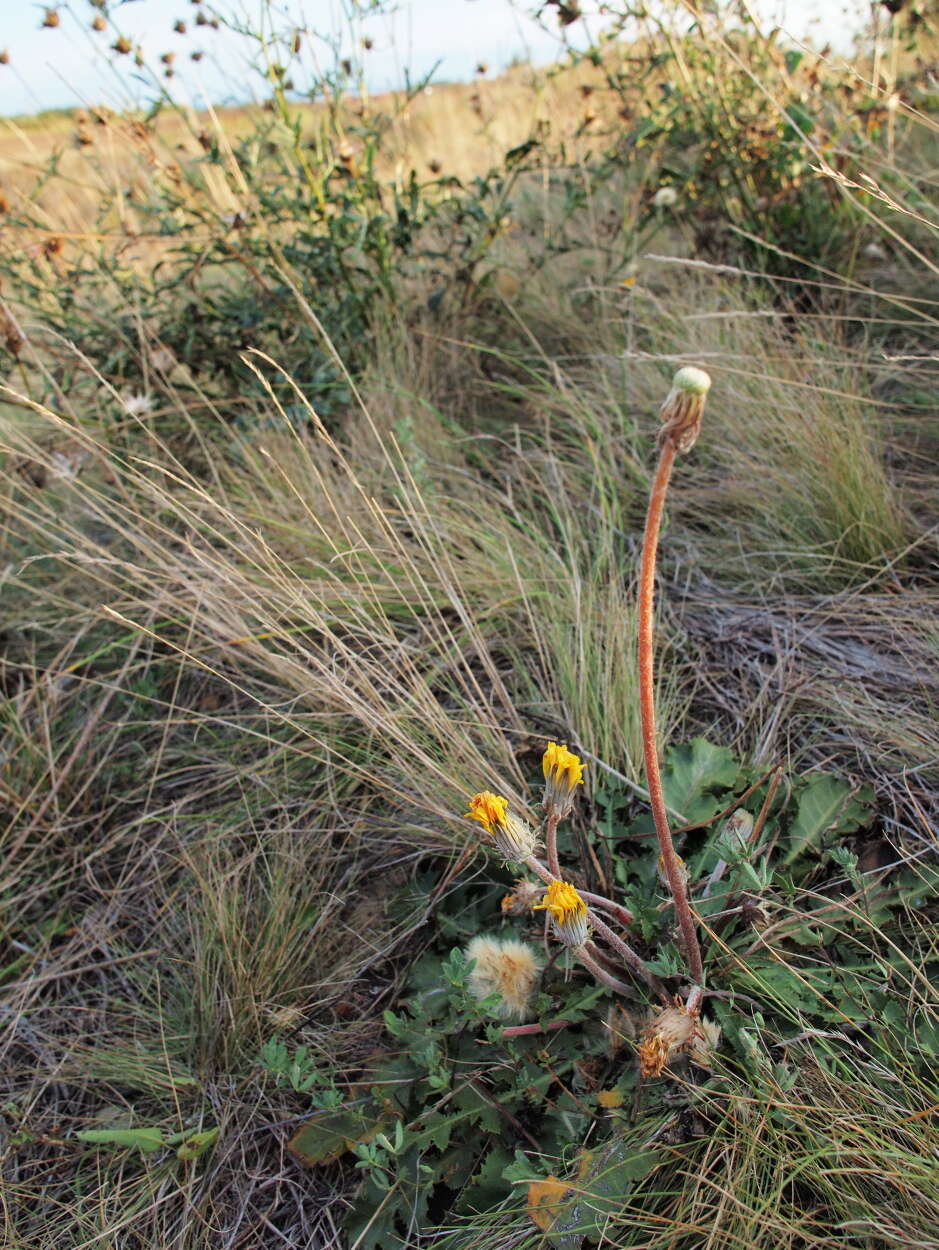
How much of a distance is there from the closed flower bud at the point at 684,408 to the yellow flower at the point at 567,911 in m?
0.47

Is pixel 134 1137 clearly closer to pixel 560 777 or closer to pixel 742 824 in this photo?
pixel 560 777

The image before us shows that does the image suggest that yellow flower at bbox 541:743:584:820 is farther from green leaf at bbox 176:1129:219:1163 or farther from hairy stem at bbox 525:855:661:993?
green leaf at bbox 176:1129:219:1163

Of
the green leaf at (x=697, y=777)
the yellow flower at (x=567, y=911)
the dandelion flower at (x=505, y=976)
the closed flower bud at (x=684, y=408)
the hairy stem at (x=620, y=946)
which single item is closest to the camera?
the closed flower bud at (x=684, y=408)

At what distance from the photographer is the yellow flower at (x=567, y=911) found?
87cm

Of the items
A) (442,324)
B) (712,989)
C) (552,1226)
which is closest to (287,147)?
(442,324)

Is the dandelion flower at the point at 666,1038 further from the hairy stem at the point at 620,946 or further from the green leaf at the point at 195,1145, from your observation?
the green leaf at the point at 195,1145

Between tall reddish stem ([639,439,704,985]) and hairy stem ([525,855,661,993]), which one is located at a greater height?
tall reddish stem ([639,439,704,985])

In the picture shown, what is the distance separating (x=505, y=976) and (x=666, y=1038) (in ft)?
0.83

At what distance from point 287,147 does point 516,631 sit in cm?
158

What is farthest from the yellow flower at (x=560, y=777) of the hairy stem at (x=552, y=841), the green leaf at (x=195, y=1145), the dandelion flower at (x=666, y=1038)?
the green leaf at (x=195, y=1145)

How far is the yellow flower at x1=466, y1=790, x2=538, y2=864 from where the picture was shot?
0.89 meters

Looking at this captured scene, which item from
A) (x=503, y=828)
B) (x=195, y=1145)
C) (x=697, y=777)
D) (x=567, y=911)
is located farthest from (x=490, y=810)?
(x=195, y=1145)

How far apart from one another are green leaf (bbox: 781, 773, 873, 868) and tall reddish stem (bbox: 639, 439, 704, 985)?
0.25 m

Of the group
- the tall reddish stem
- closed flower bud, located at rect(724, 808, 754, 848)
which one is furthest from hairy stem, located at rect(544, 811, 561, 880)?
closed flower bud, located at rect(724, 808, 754, 848)
